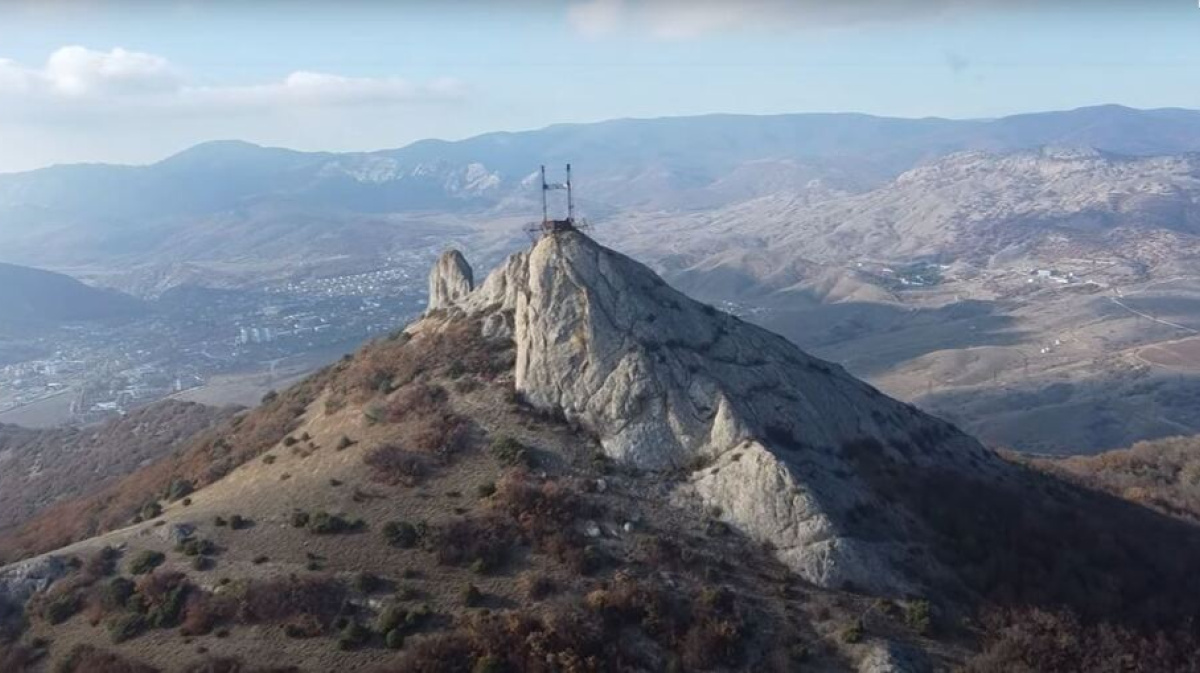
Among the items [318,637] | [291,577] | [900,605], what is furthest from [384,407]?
[900,605]

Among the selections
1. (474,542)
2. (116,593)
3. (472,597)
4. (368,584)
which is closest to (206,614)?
(116,593)

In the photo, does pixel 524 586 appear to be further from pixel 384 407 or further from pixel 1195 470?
pixel 1195 470

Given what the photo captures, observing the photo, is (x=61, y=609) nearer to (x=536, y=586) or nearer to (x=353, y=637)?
(x=353, y=637)

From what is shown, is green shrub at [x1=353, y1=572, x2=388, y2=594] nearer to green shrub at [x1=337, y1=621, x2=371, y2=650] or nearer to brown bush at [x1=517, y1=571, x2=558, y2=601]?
green shrub at [x1=337, y1=621, x2=371, y2=650]

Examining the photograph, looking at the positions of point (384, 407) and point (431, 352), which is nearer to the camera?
point (384, 407)

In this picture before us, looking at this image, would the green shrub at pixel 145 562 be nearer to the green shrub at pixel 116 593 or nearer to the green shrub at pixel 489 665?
the green shrub at pixel 116 593
